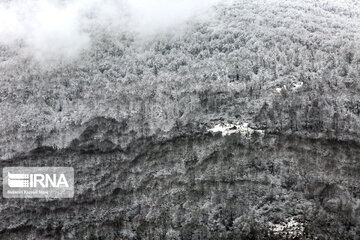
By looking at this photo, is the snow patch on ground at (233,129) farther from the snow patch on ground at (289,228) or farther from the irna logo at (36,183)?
the irna logo at (36,183)

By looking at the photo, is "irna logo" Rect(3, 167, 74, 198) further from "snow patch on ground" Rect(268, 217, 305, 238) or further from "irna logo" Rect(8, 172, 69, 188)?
"snow patch on ground" Rect(268, 217, 305, 238)

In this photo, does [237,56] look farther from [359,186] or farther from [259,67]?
[359,186]

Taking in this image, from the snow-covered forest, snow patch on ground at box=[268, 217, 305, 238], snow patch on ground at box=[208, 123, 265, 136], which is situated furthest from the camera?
snow patch on ground at box=[208, 123, 265, 136]

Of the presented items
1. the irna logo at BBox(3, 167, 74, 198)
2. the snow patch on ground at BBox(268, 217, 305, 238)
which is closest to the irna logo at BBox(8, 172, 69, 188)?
the irna logo at BBox(3, 167, 74, 198)

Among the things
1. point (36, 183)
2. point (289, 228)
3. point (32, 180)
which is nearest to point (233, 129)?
point (289, 228)

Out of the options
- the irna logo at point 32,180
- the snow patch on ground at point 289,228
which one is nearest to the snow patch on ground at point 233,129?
the snow patch on ground at point 289,228
